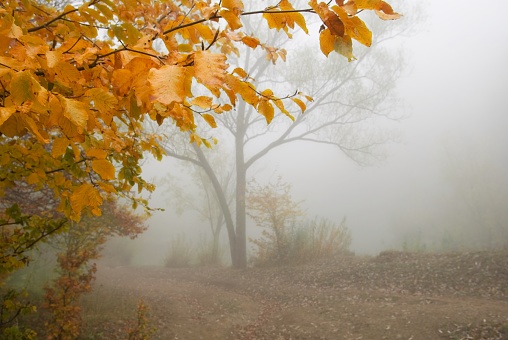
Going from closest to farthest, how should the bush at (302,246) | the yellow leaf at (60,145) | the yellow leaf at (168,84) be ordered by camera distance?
1. the yellow leaf at (168,84)
2. the yellow leaf at (60,145)
3. the bush at (302,246)

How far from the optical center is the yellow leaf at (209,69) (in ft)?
2.08

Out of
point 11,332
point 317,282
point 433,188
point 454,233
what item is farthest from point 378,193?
point 11,332

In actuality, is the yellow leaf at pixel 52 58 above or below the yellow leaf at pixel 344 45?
below

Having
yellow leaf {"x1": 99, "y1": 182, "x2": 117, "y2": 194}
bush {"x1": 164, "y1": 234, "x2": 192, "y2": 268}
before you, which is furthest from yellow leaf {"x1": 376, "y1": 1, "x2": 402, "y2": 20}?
bush {"x1": 164, "y1": 234, "x2": 192, "y2": 268}

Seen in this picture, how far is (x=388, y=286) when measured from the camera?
6031 mm

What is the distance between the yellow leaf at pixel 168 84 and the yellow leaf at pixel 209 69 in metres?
0.04

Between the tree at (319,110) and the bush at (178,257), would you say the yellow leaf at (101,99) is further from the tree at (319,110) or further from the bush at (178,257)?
the bush at (178,257)

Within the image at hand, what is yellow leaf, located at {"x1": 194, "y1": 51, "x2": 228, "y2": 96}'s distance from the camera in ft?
2.08

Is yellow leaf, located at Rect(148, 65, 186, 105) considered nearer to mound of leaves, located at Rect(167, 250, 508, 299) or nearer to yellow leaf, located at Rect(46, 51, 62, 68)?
yellow leaf, located at Rect(46, 51, 62, 68)

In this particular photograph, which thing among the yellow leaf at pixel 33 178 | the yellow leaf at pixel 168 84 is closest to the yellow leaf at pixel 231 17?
the yellow leaf at pixel 168 84

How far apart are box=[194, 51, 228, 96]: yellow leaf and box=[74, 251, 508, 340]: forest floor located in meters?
3.22

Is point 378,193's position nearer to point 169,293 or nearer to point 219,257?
point 219,257

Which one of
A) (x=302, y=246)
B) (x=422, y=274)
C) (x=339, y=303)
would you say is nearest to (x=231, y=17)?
(x=339, y=303)

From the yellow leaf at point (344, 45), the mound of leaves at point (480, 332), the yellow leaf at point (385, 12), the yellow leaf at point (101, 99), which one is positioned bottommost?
the mound of leaves at point (480, 332)
